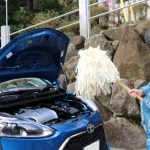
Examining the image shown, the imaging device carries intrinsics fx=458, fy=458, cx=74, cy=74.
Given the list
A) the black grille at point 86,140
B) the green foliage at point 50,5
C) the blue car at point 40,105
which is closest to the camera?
the blue car at point 40,105

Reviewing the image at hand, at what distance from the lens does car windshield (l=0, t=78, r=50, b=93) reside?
5.63 metres

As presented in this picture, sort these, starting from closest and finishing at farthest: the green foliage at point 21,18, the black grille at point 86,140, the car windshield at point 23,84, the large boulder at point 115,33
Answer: the black grille at point 86,140 < the car windshield at point 23,84 < the large boulder at point 115,33 < the green foliage at point 21,18

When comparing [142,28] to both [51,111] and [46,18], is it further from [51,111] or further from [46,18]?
[46,18]

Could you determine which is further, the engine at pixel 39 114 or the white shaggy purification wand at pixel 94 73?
the white shaggy purification wand at pixel 94 73

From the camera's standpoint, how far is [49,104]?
546 cm

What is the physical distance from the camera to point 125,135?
23.7ft

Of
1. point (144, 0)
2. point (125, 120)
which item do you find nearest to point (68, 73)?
point (125, 120)

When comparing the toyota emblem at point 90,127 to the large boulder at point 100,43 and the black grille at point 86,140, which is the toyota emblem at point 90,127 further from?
the large boulder at point 100,43

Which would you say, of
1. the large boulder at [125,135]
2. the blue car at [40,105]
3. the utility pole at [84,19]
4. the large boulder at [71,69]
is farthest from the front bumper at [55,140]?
the utility pole at [84,19]

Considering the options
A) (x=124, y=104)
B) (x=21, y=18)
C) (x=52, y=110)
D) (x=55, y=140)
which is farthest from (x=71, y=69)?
(x=21, y=18)

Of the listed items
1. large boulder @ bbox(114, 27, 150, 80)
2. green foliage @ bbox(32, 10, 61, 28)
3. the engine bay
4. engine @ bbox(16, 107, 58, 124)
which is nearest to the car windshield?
the engine bay

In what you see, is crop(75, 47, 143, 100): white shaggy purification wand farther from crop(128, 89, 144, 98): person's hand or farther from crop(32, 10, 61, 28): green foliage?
crop(32, 10, 61, 28): green foliage

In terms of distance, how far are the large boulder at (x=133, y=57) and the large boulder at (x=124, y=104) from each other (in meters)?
0.88

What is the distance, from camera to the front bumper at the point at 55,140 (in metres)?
4.28
